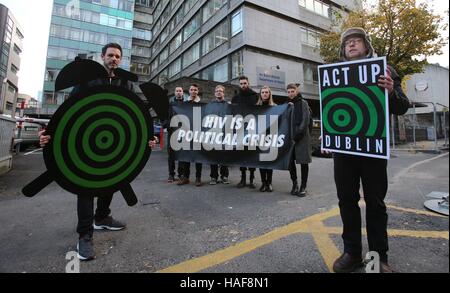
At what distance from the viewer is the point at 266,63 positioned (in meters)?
21.5

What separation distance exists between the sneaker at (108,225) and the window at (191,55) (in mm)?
27960

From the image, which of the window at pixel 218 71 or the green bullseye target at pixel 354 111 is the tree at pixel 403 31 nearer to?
the window at pixel 218 71

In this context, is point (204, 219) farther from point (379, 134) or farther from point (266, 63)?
point (266, 63)

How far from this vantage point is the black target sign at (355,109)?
85.1 inches

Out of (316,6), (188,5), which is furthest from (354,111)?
(188,5)

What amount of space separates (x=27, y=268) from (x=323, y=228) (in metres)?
3.04

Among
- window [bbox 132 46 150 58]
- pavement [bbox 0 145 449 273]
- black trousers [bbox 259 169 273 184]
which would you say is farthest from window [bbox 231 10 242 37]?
window [bbox 132 46 150 58]

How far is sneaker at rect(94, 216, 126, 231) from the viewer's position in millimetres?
3191

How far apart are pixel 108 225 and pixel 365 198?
285 centimetres

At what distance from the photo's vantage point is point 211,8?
26.2 metres

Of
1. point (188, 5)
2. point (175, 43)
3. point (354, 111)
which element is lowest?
point (354, 111)

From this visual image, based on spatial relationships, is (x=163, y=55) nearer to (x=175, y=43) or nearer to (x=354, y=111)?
(x=175, y=43)

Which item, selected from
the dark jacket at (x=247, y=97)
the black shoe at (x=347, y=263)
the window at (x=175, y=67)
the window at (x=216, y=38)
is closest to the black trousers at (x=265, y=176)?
the dark jacket at (x=247, y=97)

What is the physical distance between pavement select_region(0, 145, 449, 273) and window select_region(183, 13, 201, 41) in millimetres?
28328
